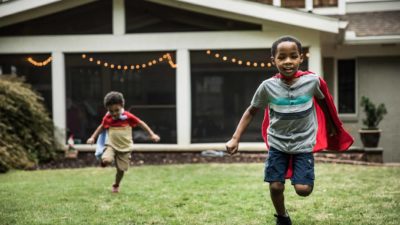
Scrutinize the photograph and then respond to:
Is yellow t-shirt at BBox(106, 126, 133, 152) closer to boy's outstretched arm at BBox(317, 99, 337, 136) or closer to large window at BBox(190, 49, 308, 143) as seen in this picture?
boy's outstretched arm at BBox(317, 99, 337, 136)

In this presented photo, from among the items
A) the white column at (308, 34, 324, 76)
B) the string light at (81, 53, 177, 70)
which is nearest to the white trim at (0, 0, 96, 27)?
the string light at (81, 53, 177, 70)

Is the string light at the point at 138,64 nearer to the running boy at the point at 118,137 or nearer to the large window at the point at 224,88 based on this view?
the large window at the point at 224,88

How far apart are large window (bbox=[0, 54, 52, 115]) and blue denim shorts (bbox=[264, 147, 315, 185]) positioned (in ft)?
31.8

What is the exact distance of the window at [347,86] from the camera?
44.8 ft

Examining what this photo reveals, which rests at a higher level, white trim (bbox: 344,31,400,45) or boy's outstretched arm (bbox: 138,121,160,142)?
white trim (bbox: 344,31,400,45)

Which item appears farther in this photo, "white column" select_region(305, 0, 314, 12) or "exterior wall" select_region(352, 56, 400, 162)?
"white column" select_region(305, 0, 314, 12)

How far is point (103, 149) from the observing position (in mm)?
7152

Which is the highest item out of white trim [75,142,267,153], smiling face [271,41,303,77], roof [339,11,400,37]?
roof [339,11,400,37]

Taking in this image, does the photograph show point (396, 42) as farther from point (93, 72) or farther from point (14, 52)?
point (14, 52)

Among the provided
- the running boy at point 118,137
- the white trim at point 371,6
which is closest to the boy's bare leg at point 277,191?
the running boy at point 118,137

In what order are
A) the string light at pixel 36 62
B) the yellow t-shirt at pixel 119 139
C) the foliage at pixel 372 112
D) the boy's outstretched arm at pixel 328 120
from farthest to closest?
the string light at pixel 36 62 < the foliage at pixel 372 112 < the yellow t-shirt at pixel 119 139 < the boy's outstretched arm at pixel 328 120

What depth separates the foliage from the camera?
11.9m

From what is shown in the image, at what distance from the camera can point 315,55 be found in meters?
12.2

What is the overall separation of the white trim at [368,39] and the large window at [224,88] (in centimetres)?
116
